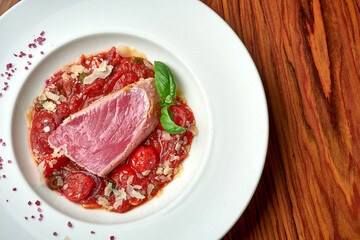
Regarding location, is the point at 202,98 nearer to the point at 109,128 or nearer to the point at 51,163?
the point at 109,128

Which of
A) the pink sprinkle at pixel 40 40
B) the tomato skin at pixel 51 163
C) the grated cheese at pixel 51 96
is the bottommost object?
the tomato skin at pixel 51 163

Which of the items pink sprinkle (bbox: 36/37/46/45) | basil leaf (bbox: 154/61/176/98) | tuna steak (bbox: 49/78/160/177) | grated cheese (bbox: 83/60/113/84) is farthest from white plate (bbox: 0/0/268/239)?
tuna steak (bbox: 49/78/160/177)

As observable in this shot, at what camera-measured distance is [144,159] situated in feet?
10.2

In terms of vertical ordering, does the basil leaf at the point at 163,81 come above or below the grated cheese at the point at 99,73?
below

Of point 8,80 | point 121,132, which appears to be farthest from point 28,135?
point 121,132

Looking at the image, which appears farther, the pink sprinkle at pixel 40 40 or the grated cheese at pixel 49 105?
the grated cheese at pixel 49 105

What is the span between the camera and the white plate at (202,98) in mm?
2883

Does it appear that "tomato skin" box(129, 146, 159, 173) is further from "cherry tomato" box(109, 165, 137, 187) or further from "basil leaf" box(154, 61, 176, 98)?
"basil leaf" box(154, 61, 176, 98)

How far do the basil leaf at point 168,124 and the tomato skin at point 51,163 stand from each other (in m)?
0.96

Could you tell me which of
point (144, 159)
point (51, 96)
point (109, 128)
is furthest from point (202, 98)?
point (51, 96)

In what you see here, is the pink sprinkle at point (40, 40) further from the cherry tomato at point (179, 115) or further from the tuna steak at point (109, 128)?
the cherry tomato at point (179, 115)

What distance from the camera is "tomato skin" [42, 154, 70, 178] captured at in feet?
10.1

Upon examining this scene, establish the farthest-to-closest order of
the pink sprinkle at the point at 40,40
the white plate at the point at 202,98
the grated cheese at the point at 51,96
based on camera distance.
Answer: the grated cheese at the point at 51,96 → the pink sprinkle at the point at 40,40 → the white plate at the point at 202,98

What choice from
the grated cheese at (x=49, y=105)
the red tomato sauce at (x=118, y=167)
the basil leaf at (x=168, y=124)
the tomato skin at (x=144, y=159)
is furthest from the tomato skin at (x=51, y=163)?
the basil leaf at (x=168, y=124)
